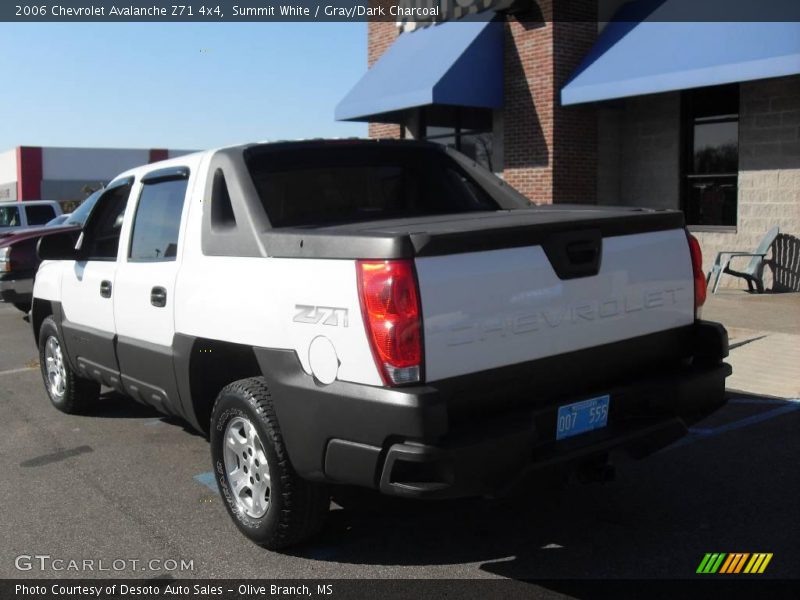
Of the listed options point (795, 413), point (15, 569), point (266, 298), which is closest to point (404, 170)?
point (266, 298)

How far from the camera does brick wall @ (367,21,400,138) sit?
17.7 metres

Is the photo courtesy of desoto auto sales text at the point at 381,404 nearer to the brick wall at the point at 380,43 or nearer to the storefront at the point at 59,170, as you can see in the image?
the brick wall at the point at 380,43

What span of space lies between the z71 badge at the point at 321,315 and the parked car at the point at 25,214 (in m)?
16.0

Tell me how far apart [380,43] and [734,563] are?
1590 cm

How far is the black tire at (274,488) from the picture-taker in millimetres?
3770

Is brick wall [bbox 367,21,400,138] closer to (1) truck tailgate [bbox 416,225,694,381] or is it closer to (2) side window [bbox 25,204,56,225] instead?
(2) side window [bbox 25,204,56,225]

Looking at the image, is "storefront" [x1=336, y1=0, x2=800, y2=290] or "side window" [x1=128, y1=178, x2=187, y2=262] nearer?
"side window" [x1=128, y1=178, x2=187, y2=262]

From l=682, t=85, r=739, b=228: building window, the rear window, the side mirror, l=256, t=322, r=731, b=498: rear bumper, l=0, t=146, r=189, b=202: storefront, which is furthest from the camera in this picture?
l=0, t=146, r=189, b=202: storefront

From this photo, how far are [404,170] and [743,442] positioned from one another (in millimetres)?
2905

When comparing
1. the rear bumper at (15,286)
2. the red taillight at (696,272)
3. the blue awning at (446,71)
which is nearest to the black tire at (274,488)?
the red taillight at (696,272)

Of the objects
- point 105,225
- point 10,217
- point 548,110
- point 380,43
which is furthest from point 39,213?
point 105,225

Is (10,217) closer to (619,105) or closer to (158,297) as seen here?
(619,105)

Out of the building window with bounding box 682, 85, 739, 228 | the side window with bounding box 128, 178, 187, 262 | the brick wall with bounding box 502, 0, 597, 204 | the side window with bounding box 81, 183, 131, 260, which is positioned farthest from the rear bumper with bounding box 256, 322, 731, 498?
the brick wall with bounding box 502, 0, 597, 204

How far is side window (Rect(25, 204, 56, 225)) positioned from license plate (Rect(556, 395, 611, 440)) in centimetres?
1709
